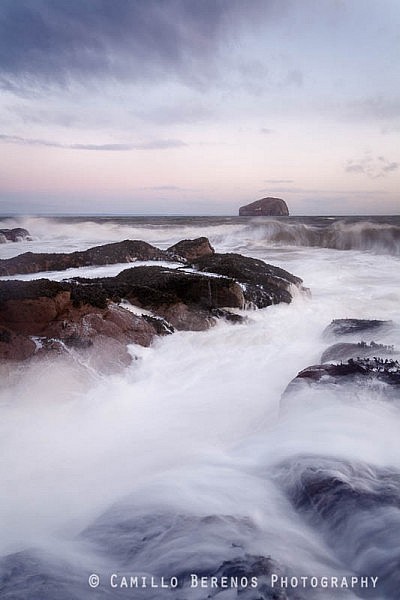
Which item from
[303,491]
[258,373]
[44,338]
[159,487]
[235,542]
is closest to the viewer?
[235,542]

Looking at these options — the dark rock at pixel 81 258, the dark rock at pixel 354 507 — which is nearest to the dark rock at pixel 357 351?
the dark rock at pixel 354 507

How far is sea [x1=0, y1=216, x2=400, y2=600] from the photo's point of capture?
2.68 meters

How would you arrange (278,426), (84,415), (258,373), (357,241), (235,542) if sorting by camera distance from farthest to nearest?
(357,241)
(258,373)
(84,415)
(278,426)
(235,542)

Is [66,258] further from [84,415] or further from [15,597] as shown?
[15,597]

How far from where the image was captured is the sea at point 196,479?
2678 millimetres

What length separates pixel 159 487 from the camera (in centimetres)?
378

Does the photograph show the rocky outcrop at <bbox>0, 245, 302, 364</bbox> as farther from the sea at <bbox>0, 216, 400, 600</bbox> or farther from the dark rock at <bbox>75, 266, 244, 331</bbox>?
the sea at <bbox>0, 216, 400, 600</bbox>

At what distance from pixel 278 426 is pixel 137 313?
4192 mm

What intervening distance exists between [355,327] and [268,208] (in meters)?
82.7

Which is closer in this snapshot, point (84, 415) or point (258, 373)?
point (84, 415)

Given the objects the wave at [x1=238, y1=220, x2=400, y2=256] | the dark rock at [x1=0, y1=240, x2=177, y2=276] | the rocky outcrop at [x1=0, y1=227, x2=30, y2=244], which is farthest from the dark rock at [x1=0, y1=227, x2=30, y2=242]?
the wave at [x1=238, y1=220, x2=400, y2=256]

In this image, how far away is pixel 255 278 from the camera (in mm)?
11141

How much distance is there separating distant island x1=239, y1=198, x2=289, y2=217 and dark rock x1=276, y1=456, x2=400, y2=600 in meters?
86.3

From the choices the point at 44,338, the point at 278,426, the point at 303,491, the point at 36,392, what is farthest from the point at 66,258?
the point at 303,491
